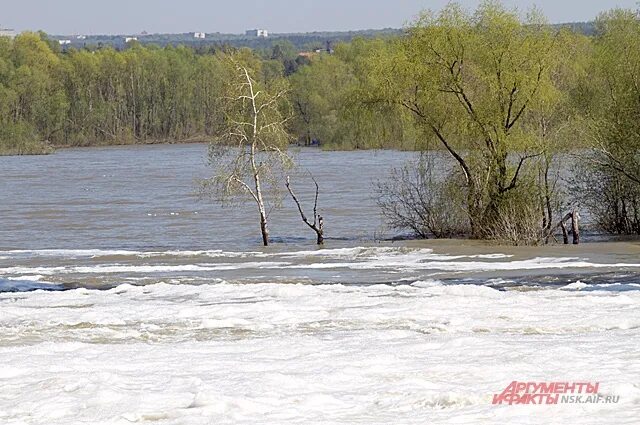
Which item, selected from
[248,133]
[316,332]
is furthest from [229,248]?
[316,332]

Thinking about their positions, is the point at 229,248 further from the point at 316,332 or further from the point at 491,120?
the point at 316,332

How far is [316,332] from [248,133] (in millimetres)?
20006

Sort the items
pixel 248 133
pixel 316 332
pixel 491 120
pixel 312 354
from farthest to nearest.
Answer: pixel 248 133, pixel 491 120, pixel 316 332, pixel 312 354

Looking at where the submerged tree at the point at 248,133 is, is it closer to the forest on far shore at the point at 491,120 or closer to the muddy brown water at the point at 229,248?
the forest on far shore at the point at 491,120

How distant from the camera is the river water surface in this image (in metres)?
10.2

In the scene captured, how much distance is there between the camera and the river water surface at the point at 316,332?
1020 centimetres

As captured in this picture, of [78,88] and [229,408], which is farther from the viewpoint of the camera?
[78,88]

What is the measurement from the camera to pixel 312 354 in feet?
42.2

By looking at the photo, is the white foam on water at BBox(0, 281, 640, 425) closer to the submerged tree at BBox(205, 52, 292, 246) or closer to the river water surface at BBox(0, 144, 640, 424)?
the river water surface at BBox(0, 144, 640, 424)

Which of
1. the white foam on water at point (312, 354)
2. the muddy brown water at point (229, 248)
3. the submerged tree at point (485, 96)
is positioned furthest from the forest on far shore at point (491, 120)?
the white foam on water at point (312, 354)

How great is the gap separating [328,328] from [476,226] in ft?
62.2

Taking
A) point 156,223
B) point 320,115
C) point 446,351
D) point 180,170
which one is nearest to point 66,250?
point 156,223

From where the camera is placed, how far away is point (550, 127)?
3462 centimetres

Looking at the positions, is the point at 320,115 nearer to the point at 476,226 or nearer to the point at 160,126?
the point at 160,126
